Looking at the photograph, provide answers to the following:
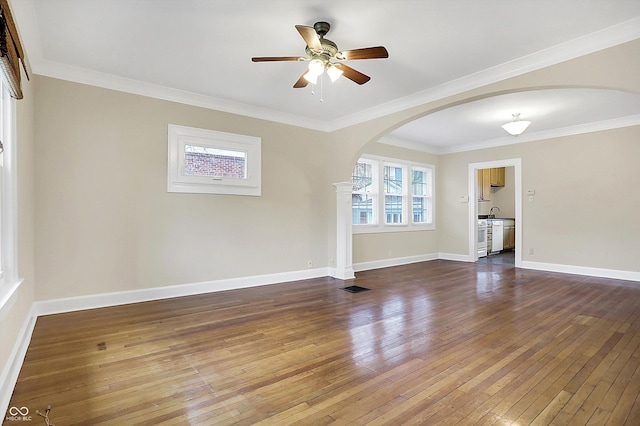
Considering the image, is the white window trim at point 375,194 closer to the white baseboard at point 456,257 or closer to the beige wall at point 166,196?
the beige wall at point 166,196

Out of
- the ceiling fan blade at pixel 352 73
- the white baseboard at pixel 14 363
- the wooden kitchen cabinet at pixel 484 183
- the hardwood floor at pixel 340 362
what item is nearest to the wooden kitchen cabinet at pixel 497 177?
the wooden kitchen cabinet at pixel 484 183

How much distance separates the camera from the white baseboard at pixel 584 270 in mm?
5355

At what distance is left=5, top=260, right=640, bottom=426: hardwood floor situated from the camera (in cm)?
179

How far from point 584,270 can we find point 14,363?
25.8 feet

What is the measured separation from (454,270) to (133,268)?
219 inches

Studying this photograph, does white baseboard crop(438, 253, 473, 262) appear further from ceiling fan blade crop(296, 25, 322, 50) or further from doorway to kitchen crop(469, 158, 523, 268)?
ceiling fan blade crop(296, 25, 322, 50)

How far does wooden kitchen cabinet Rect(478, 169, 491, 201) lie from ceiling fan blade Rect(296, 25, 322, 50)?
7555mm

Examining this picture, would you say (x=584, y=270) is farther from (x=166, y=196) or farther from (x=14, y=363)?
(x=14, y=363)

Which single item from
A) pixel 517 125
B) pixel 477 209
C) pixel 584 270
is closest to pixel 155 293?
pixel 517 125

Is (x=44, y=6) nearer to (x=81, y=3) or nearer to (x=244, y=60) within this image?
(x=81, y=3)

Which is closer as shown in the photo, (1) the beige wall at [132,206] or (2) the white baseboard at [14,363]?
(2) the white baseboard at [14,363]

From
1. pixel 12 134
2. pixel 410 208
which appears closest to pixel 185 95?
pixel 12 134

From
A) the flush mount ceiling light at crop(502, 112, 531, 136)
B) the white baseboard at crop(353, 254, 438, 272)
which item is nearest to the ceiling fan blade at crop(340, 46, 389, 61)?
the flush mount ceiling light at crop(502, 112, 531, 136)

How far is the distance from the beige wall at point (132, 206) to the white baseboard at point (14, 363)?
26.2 inches
